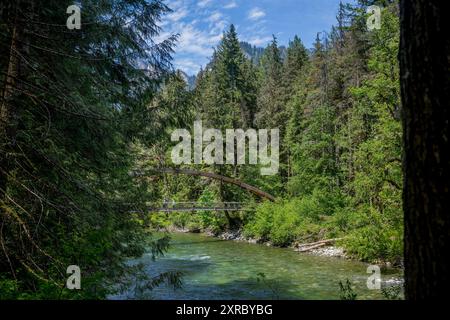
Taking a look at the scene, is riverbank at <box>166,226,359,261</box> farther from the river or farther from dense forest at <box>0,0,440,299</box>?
the river

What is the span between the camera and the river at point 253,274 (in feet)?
41.8

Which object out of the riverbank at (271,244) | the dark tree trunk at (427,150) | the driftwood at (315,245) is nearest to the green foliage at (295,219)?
the riverbank at (271,244)

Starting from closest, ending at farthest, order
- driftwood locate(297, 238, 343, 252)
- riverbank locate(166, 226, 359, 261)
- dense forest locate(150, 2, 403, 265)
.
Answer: dense forest locate(150, 2, 403, 265), riverbank locate(166, 226, 359, 261), driftwood locate(297, 238, 343, 252)

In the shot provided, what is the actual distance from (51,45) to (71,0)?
0.88 metres

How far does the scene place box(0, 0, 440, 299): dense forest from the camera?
5.15 meters

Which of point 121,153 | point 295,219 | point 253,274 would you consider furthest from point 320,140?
point 121,153

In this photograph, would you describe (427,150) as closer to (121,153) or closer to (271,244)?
(121,153)

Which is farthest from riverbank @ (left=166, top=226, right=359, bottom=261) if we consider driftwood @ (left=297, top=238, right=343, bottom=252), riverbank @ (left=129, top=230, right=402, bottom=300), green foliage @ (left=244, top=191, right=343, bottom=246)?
riverbank @ (left=129, top=230, right=402, bottom=300)

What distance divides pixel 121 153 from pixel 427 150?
6.41m

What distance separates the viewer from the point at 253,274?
1650cm

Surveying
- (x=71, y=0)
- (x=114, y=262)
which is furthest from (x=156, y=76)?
(x=114, y=262)

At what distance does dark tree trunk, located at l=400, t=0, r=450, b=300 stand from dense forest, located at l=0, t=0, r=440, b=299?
3.76 metres

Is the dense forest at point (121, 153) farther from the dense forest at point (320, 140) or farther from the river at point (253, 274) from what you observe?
the river at point (253, 274)

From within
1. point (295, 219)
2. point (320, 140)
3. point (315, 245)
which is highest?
point (320, 140)
